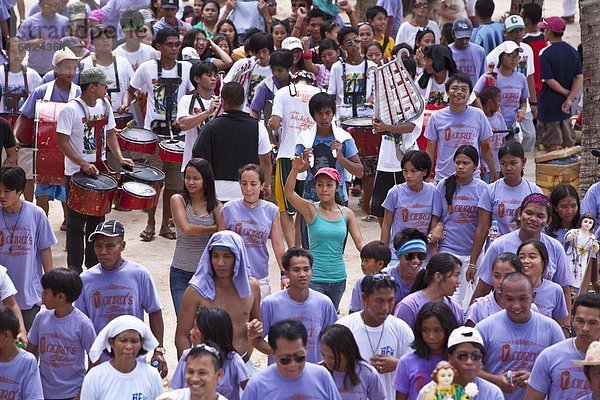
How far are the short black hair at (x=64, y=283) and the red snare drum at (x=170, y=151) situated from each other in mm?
4906

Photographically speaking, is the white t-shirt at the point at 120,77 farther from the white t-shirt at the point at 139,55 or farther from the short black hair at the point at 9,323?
the short black hair at the point at 9,323

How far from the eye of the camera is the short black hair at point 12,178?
9.90 m

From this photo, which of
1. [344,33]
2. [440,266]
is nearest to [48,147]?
[344,33]

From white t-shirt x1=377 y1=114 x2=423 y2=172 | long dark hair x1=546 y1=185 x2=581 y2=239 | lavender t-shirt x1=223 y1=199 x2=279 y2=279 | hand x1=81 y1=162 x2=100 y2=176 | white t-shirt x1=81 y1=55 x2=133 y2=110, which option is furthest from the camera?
white t-shirt x1=81 y1=55 x2=133 y2=110

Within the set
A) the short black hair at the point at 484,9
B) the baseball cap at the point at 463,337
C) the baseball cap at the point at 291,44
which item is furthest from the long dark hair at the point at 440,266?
the short black hair at the point at 484,9

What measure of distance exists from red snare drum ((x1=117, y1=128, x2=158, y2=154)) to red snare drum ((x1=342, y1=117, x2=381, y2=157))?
196cm

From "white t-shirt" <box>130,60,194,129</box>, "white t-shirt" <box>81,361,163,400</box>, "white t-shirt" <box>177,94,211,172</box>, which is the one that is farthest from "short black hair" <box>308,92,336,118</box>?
"white t-shirt" <box>81,361,163,400</box>

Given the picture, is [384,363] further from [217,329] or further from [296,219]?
[296,219]

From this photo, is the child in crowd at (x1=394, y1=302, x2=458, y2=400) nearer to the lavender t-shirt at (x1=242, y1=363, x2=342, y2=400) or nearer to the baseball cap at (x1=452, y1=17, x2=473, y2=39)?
the lavender t-shirt at (x1=242, y1=363, x2=342, y2=400)

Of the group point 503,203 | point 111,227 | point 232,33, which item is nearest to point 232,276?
point 111,227

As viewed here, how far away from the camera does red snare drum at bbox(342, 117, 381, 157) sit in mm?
14008

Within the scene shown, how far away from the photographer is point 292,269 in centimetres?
892

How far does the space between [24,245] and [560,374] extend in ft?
13.4

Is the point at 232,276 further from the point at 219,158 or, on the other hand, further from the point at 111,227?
the point at 219,158
